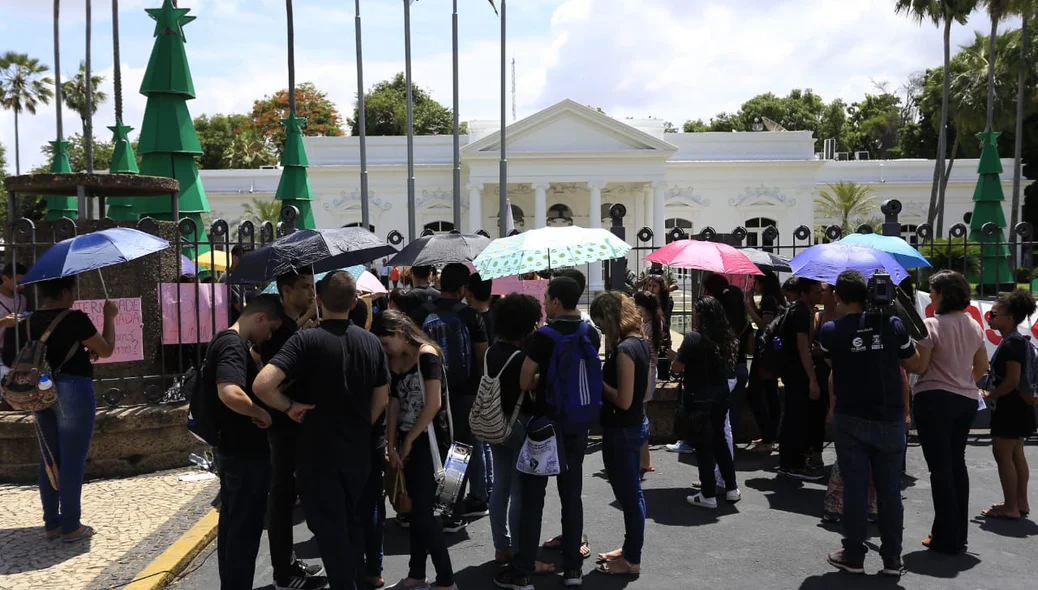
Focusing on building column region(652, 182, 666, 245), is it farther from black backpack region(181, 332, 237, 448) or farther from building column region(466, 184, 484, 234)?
black backpack region(181, 332, 237, 448)

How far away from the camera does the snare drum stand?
4.79 m

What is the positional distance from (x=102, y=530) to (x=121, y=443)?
145cm

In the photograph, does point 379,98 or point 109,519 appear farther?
point 379,98

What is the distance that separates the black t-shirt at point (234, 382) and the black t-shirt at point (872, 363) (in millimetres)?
3109

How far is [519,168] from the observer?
36.8 m

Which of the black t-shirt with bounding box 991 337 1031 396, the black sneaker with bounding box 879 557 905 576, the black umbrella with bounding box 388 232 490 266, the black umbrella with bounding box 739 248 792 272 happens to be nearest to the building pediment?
the black umbrella with bounding box 739 248 792 272

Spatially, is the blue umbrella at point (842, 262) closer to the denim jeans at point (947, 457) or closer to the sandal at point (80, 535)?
the denim jeans at point (947, 457)

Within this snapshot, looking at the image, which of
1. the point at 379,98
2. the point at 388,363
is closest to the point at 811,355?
the point at 388,363

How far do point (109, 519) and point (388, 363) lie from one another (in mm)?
2854

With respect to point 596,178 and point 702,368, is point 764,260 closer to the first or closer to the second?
point 702,368

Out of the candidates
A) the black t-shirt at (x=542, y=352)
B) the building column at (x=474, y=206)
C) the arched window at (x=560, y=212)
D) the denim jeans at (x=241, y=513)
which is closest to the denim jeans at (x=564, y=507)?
the black t-shirt at (x=542, y=352)

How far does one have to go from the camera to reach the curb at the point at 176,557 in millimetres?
4945

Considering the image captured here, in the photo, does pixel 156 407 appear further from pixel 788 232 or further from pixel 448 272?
pixel 788 232

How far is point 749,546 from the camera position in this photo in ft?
18.3
